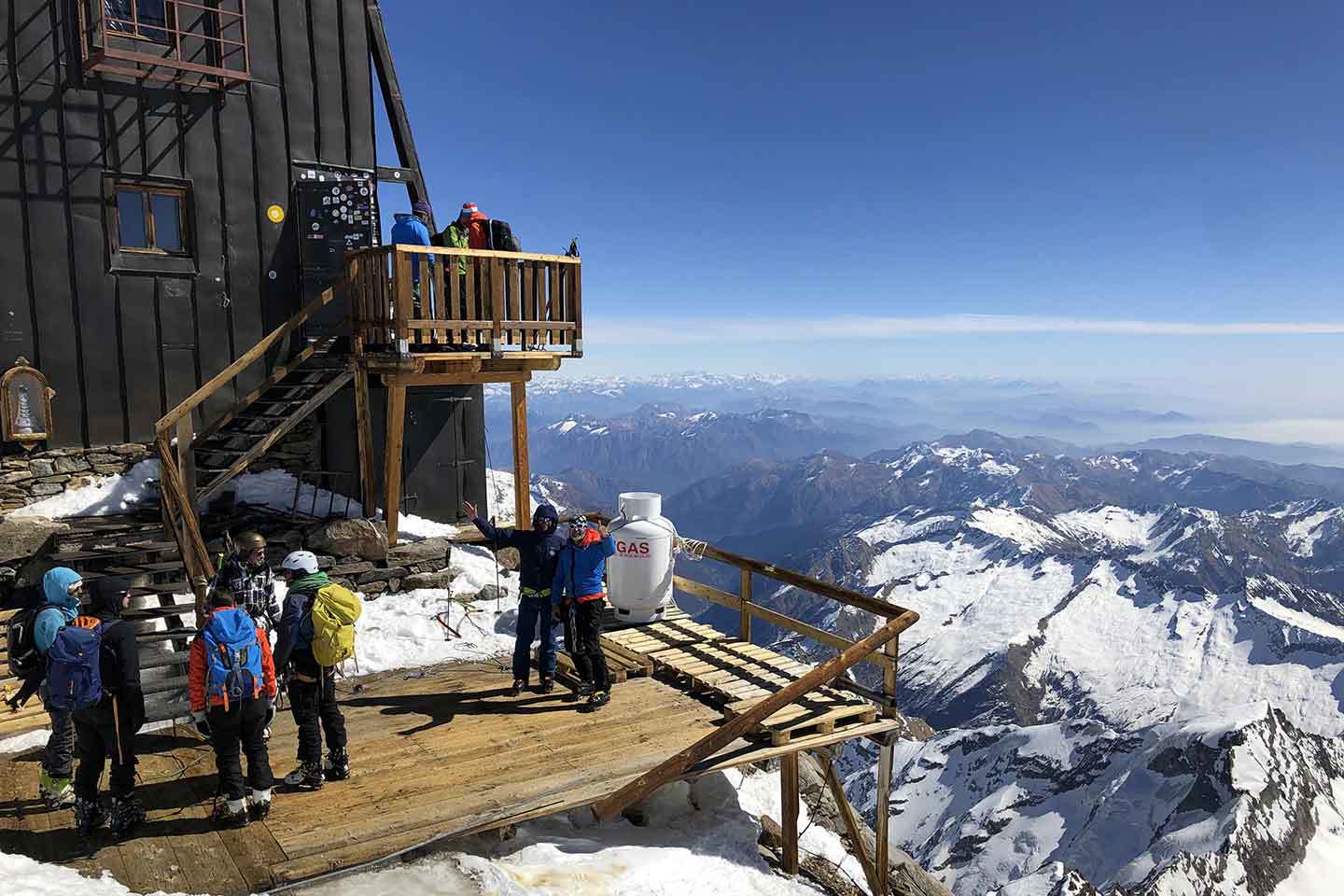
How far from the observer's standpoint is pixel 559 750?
934 centimetres

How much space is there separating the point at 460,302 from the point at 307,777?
8.68 meters

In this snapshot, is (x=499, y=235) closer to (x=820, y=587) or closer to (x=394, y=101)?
(x=394, y=101)

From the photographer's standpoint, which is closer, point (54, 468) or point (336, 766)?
point (336, 766)

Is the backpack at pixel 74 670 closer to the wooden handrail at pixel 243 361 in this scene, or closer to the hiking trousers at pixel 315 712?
the hiking trousers at pixel 315 712

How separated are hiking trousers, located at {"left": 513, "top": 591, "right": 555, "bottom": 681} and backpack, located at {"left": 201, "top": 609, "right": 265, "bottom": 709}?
3704 mm

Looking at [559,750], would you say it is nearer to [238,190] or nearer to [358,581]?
[358,581]

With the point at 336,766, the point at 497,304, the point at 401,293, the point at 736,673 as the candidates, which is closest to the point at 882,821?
the point at 736,673

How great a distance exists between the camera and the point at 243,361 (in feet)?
47.4

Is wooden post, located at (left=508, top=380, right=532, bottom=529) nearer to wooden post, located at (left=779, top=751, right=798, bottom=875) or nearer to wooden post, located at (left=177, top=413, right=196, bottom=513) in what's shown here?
wooden post, located at (left=177, top=413, right=196, bottom=513)

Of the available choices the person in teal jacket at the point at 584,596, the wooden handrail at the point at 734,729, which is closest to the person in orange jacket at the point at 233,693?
the wooden handrail at the point at 734,729

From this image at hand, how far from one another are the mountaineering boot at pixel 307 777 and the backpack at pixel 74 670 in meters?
1.96

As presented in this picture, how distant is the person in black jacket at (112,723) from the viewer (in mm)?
6938

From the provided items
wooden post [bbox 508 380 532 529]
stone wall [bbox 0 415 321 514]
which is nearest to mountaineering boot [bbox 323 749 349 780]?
wooden post [bbox 508 380 532 529]

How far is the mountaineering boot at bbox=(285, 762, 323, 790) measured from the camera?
8156 mm
